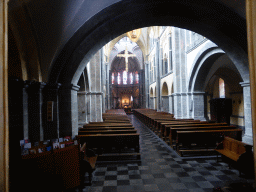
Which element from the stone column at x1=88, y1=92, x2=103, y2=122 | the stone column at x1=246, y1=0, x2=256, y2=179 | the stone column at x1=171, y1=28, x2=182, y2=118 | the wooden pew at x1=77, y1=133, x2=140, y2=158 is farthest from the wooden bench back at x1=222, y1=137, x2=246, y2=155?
the stone column at x1=88, y1=92, x2=103, y2=122

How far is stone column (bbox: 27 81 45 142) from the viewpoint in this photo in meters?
4.79

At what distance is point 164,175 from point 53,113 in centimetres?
387

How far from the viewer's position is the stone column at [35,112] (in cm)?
479

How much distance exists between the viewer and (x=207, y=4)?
562 cm

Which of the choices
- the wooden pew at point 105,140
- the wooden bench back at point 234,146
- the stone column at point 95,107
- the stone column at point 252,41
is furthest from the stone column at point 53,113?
the stone column at point 95,107

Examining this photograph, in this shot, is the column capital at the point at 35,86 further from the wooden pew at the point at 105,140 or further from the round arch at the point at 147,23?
the wooden pew at the point at 105,140

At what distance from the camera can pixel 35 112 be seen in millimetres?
4883

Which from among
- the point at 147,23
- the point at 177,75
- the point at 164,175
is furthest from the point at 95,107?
the point at 164,175

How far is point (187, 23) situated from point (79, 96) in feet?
22.9

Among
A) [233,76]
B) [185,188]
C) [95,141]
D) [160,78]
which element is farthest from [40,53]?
[160,78]

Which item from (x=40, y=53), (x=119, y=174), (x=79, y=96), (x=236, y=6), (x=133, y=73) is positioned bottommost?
(x=119, y=174)

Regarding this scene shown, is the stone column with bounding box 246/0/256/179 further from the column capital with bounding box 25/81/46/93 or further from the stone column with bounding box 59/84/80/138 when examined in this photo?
the stone column with bounding box 59/84/80/138

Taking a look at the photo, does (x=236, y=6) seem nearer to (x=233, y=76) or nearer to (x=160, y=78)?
(x=233, y=76)

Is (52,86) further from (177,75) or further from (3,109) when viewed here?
(177,75)
